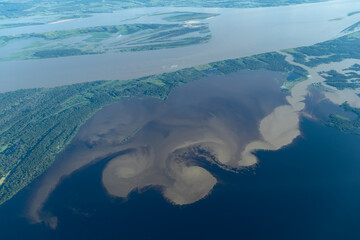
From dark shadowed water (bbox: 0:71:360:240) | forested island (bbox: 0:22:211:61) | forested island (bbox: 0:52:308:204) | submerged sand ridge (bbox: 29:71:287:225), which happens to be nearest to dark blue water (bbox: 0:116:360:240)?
dark shadowed water (bbox: 0:71:360:240)

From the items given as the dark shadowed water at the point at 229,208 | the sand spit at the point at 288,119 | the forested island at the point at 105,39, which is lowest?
the dark shadowed water at the point at 229,208

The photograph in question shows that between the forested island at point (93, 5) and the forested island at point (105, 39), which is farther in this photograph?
the forested island at point (93, 5)

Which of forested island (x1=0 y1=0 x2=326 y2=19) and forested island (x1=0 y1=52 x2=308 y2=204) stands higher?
forested island (x1=0 y1=0 x2=326 y2=19)

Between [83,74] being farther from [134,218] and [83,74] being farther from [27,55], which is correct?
[134,218]

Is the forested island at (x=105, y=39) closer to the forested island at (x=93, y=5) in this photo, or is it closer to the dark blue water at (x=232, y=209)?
the forested island at (x=93, y=5)

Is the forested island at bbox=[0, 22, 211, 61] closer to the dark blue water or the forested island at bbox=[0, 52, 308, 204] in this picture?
the forested island at bbox=[0, 52, 308, 204]

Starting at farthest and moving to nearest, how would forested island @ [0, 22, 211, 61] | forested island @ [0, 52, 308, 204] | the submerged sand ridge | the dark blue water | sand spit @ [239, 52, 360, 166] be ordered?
forested island @ [0, 22, 211, 61]
sand spit @ [239, 52, 360, 166]
forested island @ [0, 52, 308, 204]
the submerged sand ridge
the dark blue water

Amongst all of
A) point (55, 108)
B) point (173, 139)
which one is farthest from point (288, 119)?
point (55, 108)

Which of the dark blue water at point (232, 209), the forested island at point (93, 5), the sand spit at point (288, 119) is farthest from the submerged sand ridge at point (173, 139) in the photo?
the forested island at point (93, 5)
